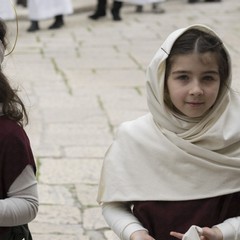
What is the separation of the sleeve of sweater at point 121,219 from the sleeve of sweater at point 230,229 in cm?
27

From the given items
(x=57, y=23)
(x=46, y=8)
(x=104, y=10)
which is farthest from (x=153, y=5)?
Result: (x=46, y=8)

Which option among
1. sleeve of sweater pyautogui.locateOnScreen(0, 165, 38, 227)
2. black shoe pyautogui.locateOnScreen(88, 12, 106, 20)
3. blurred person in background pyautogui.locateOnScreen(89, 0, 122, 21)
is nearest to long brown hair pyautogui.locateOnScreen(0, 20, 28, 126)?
sleeve of sweater pyautogui.locateOnScreen(0, 165, 38, 227)

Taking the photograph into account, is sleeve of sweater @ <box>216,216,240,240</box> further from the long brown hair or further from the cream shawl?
the long brown hair

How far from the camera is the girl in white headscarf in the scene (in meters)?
2.41

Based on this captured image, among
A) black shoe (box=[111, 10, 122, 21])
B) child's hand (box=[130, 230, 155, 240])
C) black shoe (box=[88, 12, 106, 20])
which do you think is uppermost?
child's hand (box=[130, 230, 155, 240])

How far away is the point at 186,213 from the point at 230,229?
0.16m

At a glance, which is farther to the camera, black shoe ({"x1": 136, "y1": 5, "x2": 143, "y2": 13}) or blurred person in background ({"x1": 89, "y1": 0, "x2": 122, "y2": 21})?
black shoe ({"x1": 136, "y1": 5, "x2": 143, "y2": 13})

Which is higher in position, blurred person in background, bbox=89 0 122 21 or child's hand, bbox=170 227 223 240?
child's hand, bbox=170 227 223 240

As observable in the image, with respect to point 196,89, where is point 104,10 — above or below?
below

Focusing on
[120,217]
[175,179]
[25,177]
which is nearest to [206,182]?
[175,179]

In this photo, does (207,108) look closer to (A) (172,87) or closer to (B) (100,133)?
(A) (172,87)

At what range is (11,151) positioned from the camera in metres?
2.36

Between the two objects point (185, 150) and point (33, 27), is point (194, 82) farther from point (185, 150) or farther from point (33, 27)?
point (33, 27)

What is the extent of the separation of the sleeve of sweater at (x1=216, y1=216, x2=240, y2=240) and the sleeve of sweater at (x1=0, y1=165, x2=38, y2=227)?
61cm
